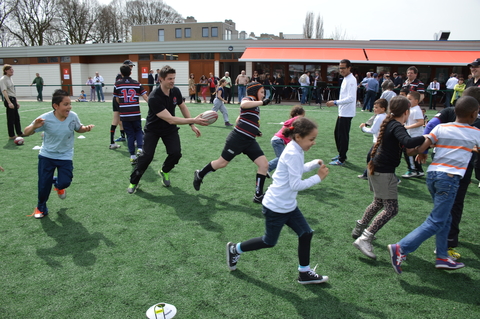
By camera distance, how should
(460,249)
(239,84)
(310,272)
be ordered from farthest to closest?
1. (239,84)
2. (460,249)
3. (310,272)

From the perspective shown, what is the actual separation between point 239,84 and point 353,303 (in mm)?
18063

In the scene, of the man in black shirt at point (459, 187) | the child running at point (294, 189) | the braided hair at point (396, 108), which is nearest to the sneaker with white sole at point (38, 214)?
the child running at point (294, 189)

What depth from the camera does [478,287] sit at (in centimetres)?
327

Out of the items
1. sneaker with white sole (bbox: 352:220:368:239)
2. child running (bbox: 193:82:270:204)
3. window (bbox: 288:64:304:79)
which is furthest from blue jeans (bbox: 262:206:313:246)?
window (bbox: 288:64:304:79)

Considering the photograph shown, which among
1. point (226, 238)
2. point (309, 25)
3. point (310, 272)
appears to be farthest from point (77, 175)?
point (309, 25)

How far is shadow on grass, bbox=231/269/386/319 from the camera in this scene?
9.44ft

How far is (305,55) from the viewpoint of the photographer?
990 inches

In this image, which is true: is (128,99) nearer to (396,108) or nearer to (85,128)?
(85,128)

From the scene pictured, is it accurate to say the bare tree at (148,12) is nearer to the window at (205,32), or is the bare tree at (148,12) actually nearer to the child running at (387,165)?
the window at (205,32)

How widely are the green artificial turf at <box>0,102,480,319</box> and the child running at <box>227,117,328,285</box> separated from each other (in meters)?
0.32

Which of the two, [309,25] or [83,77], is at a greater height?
[309,25]

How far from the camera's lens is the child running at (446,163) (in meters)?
3.26

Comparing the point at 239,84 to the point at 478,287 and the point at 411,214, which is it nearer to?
the point at 411,214

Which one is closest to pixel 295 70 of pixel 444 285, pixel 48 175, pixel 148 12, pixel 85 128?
pixel 85 128
